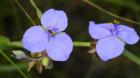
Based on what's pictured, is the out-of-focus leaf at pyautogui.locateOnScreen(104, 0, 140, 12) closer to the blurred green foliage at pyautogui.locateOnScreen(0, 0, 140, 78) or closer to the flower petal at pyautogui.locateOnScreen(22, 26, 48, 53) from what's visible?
the blurred green foliage at pyautogui.locateOnScreen(0, 0, 140, 78)

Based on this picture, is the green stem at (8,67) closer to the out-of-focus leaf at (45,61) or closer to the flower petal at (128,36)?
the out-of-focus leaf at (45,61)

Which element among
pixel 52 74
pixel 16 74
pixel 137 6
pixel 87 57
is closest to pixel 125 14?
pixel 137 6

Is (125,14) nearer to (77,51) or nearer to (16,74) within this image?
(77,51)

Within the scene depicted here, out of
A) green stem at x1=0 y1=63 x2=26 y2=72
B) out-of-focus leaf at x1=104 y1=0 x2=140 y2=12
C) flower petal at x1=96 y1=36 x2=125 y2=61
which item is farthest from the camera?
out-of-focus leaf at x1=104 y1=0 x2=140 y2=12

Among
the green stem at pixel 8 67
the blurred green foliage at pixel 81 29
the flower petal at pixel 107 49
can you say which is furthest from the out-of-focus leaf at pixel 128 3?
the flower petal at pixel 107 49

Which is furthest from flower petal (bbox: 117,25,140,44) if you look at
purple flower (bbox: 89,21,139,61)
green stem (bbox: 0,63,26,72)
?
green stem (bbox: 0,63,26,72)

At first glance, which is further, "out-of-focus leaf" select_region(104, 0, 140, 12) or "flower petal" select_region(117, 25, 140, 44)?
"out-of-focus leaf" select_region(104, 0, 140, 12)
